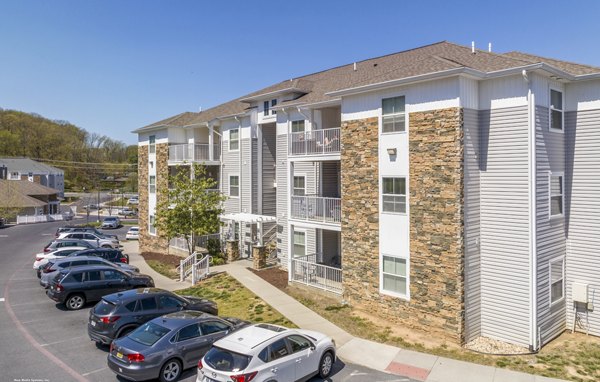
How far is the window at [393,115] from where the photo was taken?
1553 centimetres

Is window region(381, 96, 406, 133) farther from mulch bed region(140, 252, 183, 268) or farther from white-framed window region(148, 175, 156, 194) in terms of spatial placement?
white-framed window region(148, 175, 156, 194)

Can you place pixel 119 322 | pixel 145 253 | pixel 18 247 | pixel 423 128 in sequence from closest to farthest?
pixel 119 322, pixel 423 128, pixel 145 253, pixel 18 247

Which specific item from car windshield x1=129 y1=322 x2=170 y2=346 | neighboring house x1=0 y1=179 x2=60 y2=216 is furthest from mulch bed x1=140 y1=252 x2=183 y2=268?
neighboring house x1=0 y1=179 x2=60 y2=216

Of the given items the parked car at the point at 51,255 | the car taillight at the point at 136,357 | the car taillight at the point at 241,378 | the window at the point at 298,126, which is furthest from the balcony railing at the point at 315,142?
the parked car at the point at 51,255

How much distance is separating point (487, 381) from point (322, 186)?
1319 cm

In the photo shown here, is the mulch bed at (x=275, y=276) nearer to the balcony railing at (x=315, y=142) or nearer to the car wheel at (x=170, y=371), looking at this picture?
the balcony railing at (x=315, y=142)

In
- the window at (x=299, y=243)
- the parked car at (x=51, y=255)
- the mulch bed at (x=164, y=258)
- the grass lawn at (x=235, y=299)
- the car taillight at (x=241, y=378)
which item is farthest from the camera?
the mulch bed at (x=164, y=258)

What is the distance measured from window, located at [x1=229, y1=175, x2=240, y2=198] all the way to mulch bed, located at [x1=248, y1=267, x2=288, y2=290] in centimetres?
660

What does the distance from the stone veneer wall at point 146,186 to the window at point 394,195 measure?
20119mm

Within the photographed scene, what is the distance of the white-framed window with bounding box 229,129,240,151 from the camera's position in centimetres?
2843

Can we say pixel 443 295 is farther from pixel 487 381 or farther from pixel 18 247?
pixel 18 247

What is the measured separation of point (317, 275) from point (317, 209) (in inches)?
127

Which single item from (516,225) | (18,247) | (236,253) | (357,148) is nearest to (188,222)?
(236,253)

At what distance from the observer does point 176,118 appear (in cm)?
3366
